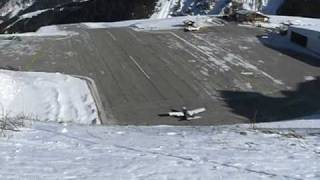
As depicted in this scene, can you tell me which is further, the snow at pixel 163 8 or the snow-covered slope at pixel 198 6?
the snow at pixel 163 8

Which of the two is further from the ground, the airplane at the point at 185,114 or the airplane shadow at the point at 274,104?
the airplane at the point at 185,114

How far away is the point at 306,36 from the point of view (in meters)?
29.8

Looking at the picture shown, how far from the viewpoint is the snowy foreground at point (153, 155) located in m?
7.21

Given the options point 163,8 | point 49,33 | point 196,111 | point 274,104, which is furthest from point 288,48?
point 163,8

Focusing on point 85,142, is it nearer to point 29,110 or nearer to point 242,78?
point 29,110

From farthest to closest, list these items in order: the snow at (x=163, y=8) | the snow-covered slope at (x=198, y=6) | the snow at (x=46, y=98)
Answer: the snow at (x=163, y=8) → the snow-covered slope at (x=198, y=6) → the snow at (x=46, y=98)

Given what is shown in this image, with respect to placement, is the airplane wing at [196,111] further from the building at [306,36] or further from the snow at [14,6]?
the snow at [14,6]

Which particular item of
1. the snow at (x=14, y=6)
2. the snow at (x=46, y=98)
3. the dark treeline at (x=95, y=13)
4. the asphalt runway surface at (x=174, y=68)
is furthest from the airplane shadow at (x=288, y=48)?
the snow at (x=14, y=6)

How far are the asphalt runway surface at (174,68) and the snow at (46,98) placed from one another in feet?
2.26

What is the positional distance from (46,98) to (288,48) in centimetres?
1489

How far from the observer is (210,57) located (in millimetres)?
26984

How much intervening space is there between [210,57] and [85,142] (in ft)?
59.4

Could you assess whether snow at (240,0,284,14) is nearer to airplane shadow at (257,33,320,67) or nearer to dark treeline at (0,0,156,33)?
dark treeline at (0,0,156,33)

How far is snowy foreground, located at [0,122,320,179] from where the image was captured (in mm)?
7207
